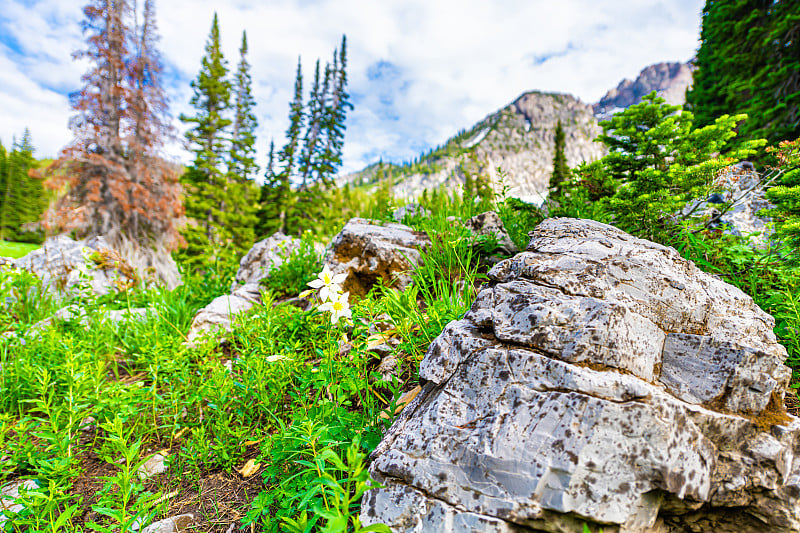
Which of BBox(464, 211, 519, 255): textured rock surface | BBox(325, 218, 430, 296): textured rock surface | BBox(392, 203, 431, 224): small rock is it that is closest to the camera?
BBox(464, 211, 519, 255): textured rock surface

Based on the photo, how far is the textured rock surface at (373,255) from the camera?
3830 mm

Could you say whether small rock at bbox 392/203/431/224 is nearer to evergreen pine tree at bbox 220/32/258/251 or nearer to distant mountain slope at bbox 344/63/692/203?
evergreen pine tree at bbox 220/32/258/251

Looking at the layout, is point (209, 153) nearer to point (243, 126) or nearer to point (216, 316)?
point (243, 126)

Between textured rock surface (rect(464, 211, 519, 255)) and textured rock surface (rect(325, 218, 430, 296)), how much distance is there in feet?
2.10

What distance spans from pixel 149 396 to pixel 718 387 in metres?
4.18

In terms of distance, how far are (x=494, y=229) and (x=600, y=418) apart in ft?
9.11

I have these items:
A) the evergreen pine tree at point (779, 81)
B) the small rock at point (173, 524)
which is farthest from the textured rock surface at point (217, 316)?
the evergreen pine tree at point (779, 81)

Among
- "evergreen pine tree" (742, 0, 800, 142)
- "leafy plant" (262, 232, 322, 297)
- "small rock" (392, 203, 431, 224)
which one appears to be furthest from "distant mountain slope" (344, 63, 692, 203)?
"leafy plant" (262, 232, 322, 297)

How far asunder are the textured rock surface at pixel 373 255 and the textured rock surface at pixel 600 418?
204cm

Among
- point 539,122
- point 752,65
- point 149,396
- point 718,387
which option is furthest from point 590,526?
point 539,122

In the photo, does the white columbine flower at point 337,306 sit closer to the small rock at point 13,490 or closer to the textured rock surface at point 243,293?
the textured rock surface at point 243,293

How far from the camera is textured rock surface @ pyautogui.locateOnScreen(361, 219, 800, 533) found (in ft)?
3.91

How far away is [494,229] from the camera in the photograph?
150 inches

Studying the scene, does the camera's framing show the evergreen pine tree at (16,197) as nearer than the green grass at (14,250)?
No
